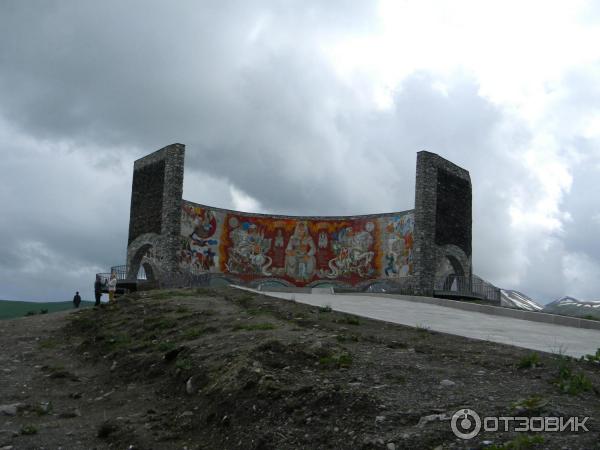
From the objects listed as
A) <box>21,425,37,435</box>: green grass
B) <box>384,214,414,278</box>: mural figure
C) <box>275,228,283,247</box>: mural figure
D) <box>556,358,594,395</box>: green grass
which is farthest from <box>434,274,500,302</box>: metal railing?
<box>21,425,37,435</box>: green grass

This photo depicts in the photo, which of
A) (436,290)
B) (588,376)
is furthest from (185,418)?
(436,290)

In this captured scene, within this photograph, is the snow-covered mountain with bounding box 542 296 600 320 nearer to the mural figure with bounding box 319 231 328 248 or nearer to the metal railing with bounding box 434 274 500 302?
the metal railing with bounding box 434 274 500 302

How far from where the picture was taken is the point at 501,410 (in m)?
5.73

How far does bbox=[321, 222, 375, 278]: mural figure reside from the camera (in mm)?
33469

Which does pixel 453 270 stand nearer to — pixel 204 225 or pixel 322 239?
pixel 322 239

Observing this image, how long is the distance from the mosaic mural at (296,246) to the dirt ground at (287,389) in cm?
1934

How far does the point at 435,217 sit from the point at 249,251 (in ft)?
34.2

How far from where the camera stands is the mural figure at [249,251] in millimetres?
33438

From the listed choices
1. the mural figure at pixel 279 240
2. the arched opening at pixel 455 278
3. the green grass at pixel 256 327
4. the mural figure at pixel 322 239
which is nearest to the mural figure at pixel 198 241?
the mural figure at pixel 279 240

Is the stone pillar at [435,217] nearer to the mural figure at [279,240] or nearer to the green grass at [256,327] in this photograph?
the mural figure at [279,240]

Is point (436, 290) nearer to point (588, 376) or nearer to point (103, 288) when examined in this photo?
point (103, 288)

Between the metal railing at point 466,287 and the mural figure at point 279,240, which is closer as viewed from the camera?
the metal railing at point 466,287

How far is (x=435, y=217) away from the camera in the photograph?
30250 millimetres

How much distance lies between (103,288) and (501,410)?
23.6 m
